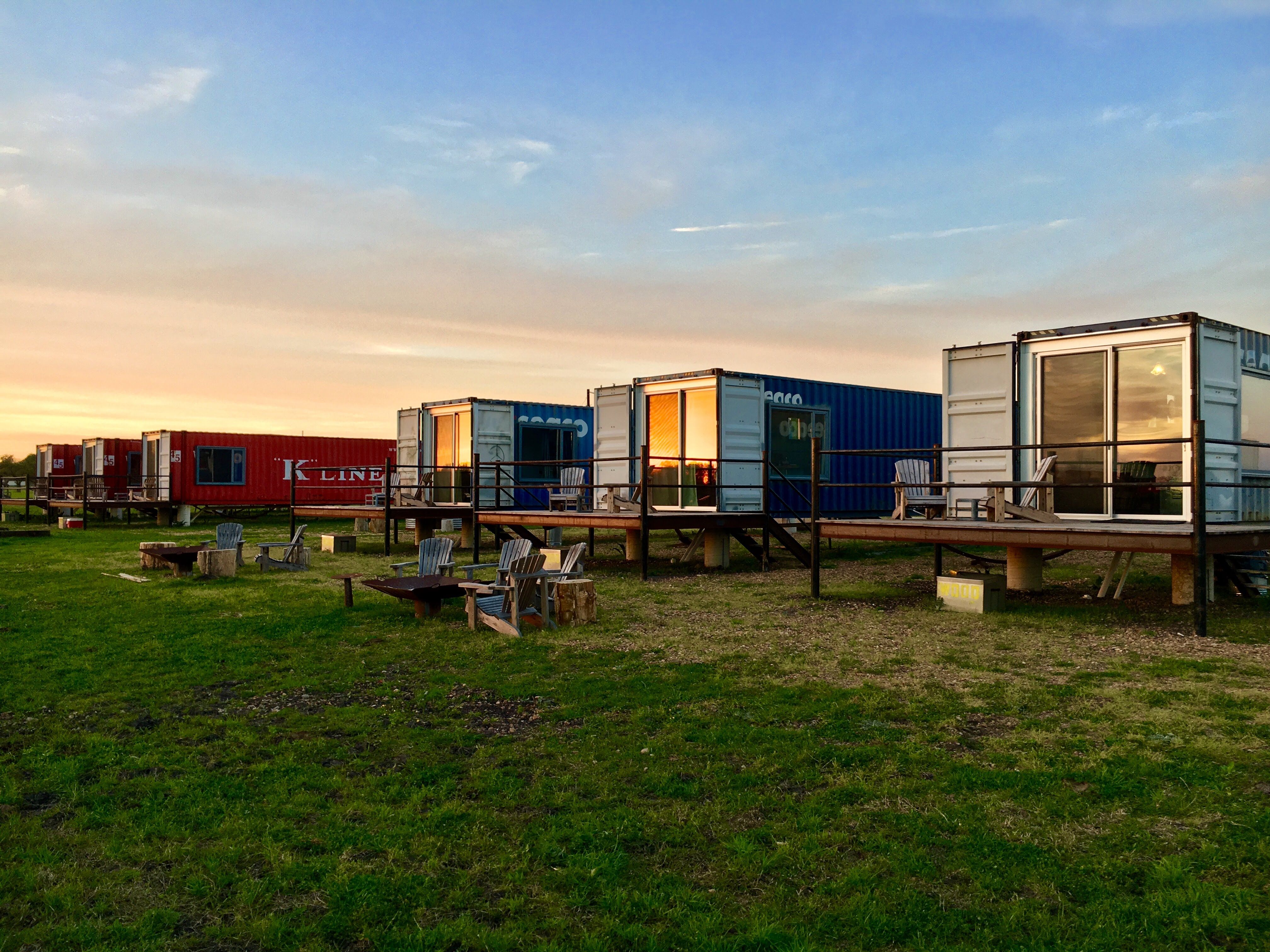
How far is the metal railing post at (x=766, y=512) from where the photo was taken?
1567cm

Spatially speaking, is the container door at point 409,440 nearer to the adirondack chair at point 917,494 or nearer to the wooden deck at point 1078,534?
the adirondack chair at point 917,494

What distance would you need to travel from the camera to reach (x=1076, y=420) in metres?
11.5

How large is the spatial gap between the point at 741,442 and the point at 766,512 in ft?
4.45

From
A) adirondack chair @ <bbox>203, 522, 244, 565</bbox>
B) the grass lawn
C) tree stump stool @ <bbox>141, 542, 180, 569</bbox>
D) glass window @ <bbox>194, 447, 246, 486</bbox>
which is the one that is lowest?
the grass lawn

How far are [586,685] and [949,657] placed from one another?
322cm

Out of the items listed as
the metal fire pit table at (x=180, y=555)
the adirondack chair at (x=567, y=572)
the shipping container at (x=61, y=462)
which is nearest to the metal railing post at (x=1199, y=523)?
the adirondack chair at (x=567, y=572)

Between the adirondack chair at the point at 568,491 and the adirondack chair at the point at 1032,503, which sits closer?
the adirondack chair at the point at 1032,503

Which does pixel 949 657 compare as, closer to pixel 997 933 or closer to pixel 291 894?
pixel 997 933

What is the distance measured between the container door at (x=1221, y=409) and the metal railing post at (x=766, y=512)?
21.4ft

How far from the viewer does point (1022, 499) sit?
11.8m

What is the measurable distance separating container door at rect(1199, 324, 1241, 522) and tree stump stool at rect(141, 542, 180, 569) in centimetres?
1477

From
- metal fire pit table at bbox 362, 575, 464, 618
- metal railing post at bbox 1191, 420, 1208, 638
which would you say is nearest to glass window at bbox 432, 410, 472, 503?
metal fire pit table at bbox 362, 575, 464, 618

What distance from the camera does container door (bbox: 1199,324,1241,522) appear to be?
1056cm

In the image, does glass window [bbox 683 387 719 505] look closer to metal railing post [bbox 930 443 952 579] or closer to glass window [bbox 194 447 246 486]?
metal railing post [bbox 930 443 952 579]
